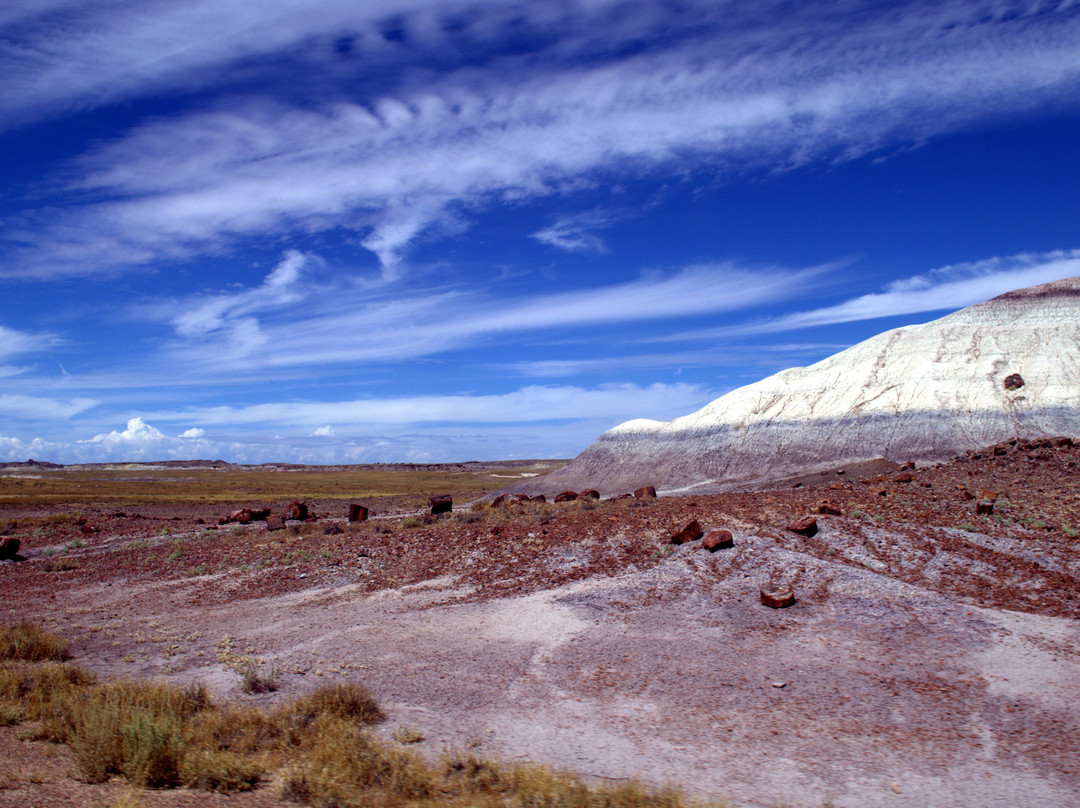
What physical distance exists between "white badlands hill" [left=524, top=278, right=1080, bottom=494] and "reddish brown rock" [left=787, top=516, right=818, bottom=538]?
2536 centimetres

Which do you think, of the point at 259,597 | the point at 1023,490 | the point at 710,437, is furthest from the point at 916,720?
the point at 710,437

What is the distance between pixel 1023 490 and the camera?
1914 cm

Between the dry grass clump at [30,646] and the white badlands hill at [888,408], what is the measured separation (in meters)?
35.5

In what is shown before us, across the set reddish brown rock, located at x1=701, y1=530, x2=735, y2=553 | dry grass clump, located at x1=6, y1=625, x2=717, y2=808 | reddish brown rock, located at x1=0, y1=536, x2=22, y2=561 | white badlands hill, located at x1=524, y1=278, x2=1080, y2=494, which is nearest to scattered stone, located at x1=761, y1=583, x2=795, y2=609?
reddish brown rock, located at x1=701, y1=530, x2=735, y2=553

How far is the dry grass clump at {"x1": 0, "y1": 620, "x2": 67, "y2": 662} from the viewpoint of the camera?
10547 millimetres

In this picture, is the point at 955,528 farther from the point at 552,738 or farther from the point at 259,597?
the point at 259,597

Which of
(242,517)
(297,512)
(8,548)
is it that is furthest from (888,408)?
(8,548)

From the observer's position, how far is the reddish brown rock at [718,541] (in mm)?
14406

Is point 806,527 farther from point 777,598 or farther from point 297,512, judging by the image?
point 297,512

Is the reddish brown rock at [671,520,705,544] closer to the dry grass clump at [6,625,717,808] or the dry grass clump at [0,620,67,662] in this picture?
the dry grass clump at [6,625,717,808]

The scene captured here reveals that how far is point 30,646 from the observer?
35.2 ft

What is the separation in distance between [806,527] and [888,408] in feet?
105

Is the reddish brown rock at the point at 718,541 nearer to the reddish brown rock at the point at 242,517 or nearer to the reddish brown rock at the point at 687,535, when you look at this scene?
the reddish brown rock at the point at 687,535

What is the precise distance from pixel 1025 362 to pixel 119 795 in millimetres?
49653
